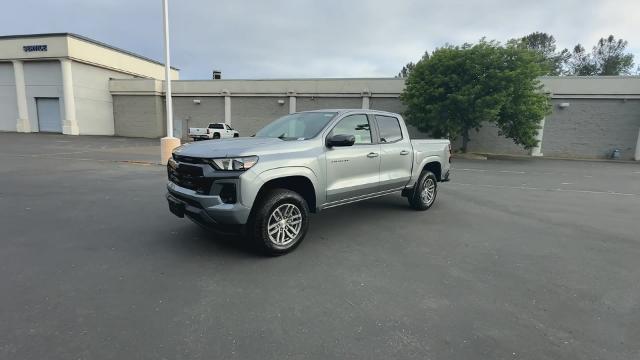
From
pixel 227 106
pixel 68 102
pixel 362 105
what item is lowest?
pixel 68 102

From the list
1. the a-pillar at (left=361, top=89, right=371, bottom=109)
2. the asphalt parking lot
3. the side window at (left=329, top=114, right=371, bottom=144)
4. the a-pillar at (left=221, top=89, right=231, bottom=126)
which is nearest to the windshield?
the side window at (left=329, top=114, right=371, bottom=144)

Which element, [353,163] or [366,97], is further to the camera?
[366,97]

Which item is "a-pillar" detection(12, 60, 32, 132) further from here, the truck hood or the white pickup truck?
the truck hood

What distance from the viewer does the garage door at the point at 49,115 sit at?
3181cm

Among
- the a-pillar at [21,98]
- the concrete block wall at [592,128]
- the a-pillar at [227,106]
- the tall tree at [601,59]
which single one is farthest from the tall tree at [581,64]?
the a-pillar at [21,98]

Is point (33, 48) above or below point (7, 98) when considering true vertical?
Answer: above

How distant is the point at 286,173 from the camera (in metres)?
4.36

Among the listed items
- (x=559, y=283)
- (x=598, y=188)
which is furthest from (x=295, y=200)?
(x=598, y=188)

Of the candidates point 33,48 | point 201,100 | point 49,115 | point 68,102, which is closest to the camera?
point 33,48

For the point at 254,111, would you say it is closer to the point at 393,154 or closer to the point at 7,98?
the point at 7,98

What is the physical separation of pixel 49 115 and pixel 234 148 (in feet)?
123

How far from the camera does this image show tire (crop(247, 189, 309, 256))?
4203mm

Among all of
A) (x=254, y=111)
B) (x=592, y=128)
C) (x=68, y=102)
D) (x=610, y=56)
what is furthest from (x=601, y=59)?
(x=68, y=102)

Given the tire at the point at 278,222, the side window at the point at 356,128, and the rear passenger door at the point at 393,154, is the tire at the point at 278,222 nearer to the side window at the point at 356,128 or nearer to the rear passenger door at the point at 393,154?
the side window at the point at 356,128
